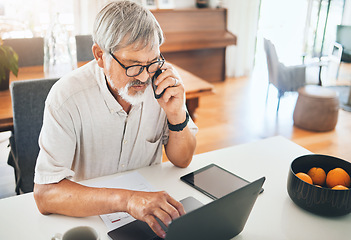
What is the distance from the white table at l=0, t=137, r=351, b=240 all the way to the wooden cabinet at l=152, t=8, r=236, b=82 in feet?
10.4

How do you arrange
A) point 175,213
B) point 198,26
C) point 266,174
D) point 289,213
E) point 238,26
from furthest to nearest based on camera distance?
point 238,26
point 198,26
point 266,174
point 289,213
point 175,213

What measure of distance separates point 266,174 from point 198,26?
3.83 metres

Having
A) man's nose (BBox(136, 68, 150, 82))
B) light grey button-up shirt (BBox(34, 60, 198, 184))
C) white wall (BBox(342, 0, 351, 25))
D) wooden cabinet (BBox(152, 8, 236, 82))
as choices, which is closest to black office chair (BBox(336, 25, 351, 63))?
white wall (BBox(342, 0, 351, 25))

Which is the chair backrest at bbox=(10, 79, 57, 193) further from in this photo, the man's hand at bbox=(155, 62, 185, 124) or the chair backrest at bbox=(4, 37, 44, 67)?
the chair backrest at bbox=(4, 37, 44, 67)

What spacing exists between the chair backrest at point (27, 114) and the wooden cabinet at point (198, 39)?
2.85 metres

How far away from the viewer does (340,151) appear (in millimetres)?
3131

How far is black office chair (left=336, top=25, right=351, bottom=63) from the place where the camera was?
5215 mm

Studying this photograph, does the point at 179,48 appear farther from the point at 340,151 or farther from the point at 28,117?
the point at 28,117

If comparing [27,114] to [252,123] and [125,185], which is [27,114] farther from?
[252,123]

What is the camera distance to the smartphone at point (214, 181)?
117 cm

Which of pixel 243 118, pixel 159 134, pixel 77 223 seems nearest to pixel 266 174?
pixel 159 134

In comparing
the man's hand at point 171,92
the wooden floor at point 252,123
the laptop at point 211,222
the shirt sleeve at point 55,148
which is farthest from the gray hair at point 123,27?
the wooden floor at point 252,123

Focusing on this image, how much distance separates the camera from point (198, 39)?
4.67 meters

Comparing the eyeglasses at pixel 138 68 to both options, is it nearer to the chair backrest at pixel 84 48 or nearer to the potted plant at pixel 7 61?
the potted plant at pixel 7 61
